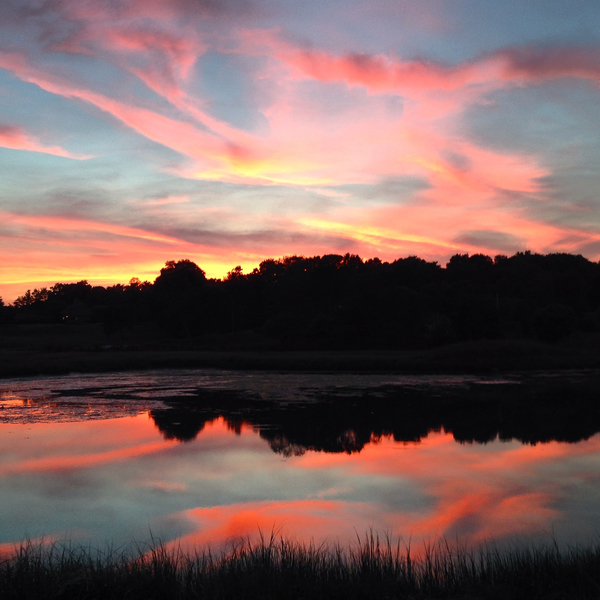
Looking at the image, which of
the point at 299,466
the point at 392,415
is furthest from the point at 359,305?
the point at 299,466

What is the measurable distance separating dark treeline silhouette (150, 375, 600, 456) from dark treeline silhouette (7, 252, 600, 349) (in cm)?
2637

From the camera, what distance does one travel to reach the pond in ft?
30.6

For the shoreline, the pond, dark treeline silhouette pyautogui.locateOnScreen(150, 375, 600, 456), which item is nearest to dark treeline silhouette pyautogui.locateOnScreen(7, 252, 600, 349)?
the shoreline

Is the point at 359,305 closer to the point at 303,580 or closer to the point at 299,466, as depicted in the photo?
the point at 299,466

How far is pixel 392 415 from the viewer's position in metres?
20.1

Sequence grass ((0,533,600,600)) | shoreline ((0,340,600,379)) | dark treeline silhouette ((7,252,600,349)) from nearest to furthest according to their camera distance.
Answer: grass ((0,533,600,600)), shoreline ((0,340,600,379)), dark treeline silhouette ((7,252,600,349))

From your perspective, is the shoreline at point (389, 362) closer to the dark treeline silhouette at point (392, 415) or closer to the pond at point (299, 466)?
the dark treeline silhouette at point (392, 415)

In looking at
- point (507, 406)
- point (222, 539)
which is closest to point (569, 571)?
point (222, 539)

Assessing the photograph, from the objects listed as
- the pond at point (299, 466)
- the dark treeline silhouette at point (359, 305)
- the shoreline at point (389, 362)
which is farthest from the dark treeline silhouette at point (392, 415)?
the dark treeline silhouette at point (359, 305)

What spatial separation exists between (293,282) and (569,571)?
67.9 m

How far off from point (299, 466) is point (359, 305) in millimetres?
44482

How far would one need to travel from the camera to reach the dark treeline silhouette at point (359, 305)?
2096 inches

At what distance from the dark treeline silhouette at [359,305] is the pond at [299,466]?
28.0 meters

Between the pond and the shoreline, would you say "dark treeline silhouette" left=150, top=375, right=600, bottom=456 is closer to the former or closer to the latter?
the pond
